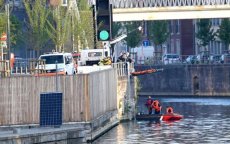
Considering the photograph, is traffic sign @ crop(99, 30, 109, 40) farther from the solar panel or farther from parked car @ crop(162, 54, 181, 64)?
parked car @ crop(162, 54, 181, 64)

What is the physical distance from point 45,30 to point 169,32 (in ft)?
198

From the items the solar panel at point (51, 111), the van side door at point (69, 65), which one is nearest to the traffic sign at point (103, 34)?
the solar panel at point (51, 111)

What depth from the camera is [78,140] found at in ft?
228

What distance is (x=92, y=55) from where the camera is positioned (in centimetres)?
10194

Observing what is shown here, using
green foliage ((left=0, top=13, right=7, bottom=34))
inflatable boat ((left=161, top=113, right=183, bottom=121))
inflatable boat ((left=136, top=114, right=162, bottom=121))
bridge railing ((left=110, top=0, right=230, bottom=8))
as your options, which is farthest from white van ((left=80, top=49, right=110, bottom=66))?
bridge railing ((left=110, top=0, right=230, bottom=8))

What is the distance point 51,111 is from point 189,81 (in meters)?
78.1

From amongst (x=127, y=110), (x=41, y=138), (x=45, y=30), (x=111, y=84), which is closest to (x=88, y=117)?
(x=41, y=138)

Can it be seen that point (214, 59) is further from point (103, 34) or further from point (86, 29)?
point (103, 34)

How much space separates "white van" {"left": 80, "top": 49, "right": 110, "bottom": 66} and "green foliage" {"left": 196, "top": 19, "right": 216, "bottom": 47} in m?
64.8

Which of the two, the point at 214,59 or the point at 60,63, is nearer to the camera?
the point at 60,63

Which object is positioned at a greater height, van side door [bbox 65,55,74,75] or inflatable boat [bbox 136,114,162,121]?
van side door [bbox 65,55,74,75]

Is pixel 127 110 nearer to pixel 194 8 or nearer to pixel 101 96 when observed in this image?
pixel 101 96

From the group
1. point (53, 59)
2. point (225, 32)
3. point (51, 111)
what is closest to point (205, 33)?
point (225, 32)

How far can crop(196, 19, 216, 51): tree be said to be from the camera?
16688 centimetres
